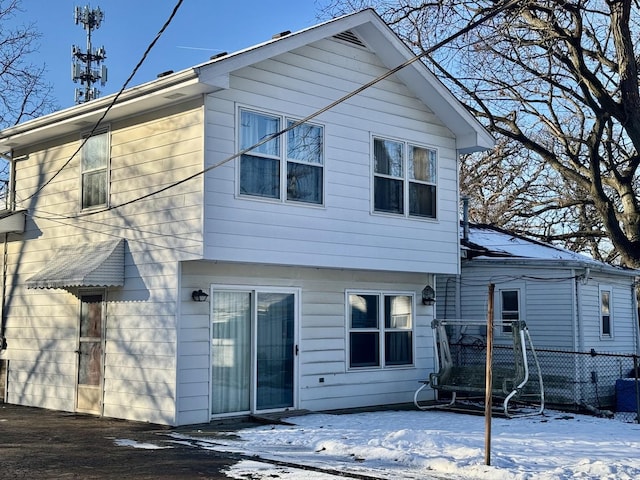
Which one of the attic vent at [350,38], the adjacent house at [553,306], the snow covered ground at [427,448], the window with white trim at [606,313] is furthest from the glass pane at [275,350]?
the window with white trim at [606,313]

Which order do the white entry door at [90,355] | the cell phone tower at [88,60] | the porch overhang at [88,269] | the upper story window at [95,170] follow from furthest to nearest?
the cell phone tower at [88,60] → the upper story window at [95,170] → the white entry door at [90,355] → the porch overhang at [88,269]

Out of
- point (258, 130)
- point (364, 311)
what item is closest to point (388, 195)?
point (364, 311)

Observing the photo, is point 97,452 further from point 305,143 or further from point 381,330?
point 381,330

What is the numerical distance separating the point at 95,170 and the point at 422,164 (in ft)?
19.8

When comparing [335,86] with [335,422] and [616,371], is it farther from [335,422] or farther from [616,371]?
[616,371]

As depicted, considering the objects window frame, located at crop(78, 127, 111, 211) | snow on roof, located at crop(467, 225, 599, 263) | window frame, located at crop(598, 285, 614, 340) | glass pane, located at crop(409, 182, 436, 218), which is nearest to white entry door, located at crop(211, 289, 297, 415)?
window frame, located at crop(78, 127, 111, 211)

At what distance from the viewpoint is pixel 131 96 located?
39.7 feet

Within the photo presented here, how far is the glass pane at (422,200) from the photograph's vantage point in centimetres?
1480

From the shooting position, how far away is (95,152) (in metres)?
13.6

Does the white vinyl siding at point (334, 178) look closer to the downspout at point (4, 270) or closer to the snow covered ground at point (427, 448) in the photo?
the snow covered ground at point (427, 448)

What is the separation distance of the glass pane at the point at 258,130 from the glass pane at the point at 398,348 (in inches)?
177

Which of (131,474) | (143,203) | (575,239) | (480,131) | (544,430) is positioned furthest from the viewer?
(575,239)

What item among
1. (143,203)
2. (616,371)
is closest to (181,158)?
(143,203)

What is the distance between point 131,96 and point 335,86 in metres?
3.52
